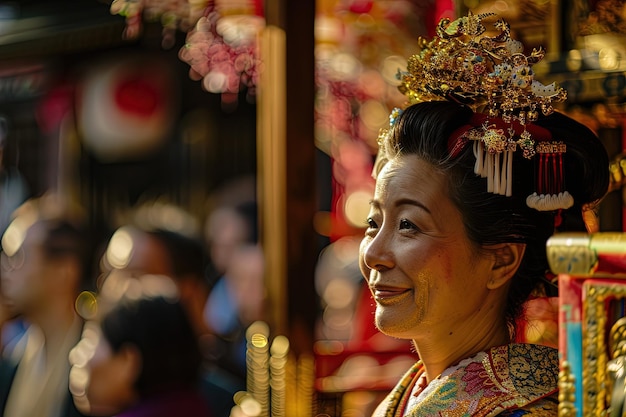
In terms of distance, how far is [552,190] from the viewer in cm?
171

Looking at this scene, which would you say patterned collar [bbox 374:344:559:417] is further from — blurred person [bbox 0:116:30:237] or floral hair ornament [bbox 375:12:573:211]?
blurred person [bbox 0:116:30:237]

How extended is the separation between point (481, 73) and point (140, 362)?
134 cm

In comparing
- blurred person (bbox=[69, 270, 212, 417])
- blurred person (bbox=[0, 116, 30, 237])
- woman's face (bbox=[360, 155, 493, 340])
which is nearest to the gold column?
blurred person (bbox=[69, 270, 212, 417])

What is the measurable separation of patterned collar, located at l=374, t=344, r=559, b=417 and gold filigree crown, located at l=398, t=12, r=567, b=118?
389mm

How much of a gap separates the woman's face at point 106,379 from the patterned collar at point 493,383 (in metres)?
1.13

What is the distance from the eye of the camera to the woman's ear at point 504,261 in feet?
5.74

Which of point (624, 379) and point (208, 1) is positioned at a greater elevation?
point (208, 1)

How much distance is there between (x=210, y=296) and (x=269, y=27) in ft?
8.00

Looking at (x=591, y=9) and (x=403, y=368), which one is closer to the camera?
(x=591, y=9)

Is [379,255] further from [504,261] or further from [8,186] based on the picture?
[8,186]

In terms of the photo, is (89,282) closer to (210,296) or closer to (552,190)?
(210,296)

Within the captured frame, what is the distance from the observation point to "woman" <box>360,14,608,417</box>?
1708mm

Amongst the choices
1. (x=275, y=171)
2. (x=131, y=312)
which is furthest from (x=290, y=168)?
(x=131, y=312)

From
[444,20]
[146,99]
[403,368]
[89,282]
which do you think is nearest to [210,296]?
[89,282]
